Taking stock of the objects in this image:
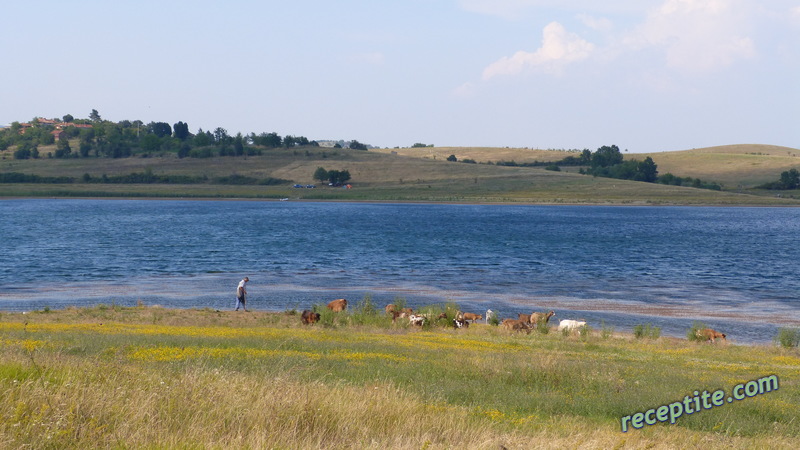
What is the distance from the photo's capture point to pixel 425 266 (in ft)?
193

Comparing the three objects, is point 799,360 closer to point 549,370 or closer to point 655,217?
point 549,370

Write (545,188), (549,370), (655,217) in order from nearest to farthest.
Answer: (549,370), (655,217), (545,188)

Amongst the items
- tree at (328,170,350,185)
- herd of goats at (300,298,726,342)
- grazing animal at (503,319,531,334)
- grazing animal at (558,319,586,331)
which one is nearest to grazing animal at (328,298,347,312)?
herd of goats at (300,298,726,342)

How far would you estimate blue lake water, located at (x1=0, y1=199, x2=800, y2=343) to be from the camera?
132ft

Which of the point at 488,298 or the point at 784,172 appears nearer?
the point at 488,298

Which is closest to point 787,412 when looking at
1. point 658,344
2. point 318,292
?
point 658,344

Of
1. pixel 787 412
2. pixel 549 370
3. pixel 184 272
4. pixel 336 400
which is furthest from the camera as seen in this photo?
pixel 184 272

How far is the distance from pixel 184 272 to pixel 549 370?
4255 cm

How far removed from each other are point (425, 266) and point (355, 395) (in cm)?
4870

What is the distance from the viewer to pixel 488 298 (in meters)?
42.9

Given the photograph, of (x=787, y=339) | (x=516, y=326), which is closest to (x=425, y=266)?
(x=516, y=326)

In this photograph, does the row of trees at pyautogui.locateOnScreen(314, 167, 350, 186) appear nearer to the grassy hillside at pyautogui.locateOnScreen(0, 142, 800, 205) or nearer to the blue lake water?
the grassy hillside at pyautogui.locateOnScreen(0, 142, 800, 205)

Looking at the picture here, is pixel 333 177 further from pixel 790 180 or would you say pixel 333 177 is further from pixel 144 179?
pixel 790 180

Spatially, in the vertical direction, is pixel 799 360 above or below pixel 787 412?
below
